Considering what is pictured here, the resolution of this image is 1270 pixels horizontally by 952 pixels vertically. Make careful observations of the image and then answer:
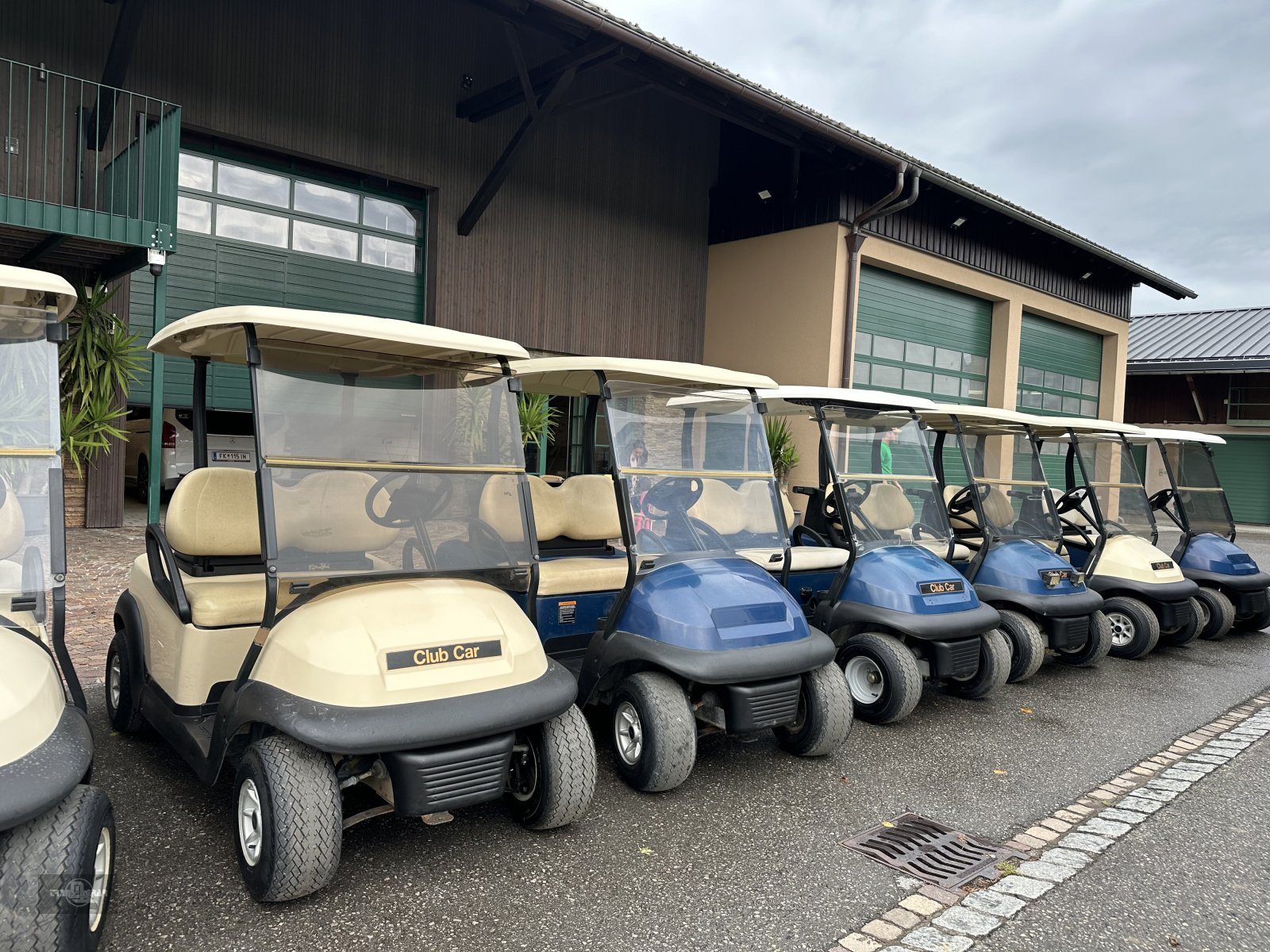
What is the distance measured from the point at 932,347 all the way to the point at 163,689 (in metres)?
12.8

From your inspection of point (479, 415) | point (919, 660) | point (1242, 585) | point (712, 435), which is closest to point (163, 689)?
point (479, 415)

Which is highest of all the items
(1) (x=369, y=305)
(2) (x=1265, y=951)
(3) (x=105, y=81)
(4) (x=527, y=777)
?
(3) (x=105, y=81)

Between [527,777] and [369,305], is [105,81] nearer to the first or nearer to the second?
[369,305]

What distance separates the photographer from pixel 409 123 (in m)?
9.66

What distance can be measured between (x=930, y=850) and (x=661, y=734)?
100 centimetres

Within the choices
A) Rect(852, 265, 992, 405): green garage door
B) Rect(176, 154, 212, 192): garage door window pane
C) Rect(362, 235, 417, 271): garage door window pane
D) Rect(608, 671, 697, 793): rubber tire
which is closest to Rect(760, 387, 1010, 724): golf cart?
Rect(608, 671, 697, 793): rubber tire

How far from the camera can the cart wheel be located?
3.45 metres

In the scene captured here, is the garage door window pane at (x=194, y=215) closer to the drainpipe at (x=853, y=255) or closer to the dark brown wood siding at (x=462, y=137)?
the dark brown wood siding at (x=462, y=137)

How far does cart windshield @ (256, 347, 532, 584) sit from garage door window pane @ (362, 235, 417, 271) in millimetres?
7253

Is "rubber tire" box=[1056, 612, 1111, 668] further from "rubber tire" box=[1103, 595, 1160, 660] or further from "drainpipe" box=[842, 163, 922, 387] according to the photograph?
"drainpipe" box=[842, 163, 922, 387]

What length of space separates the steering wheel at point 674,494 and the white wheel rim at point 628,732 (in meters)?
0.86

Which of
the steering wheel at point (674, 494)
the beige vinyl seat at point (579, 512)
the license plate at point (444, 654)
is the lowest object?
the license plate at point (444, 654)

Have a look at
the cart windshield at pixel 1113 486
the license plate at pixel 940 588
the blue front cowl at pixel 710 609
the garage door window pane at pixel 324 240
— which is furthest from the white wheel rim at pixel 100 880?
the garage door window pane at pixel 324 240

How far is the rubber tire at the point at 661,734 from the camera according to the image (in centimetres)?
316
